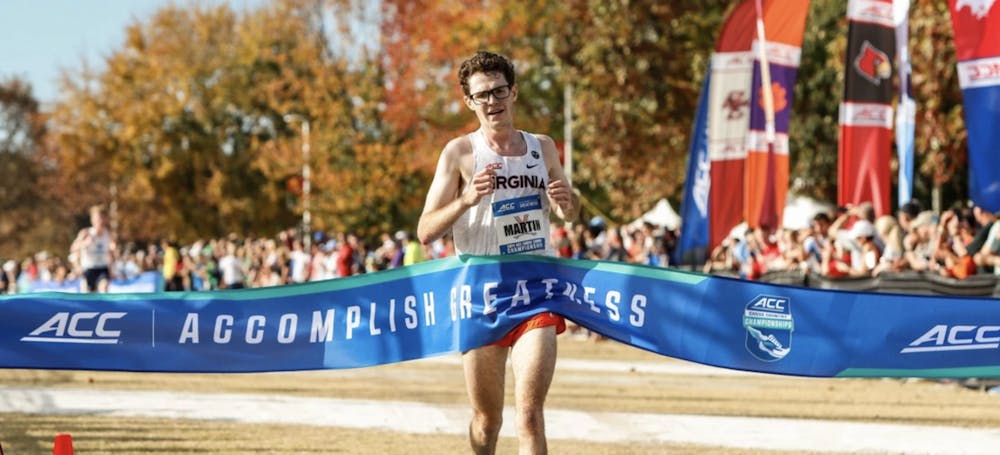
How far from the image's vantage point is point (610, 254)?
2905 centimetres

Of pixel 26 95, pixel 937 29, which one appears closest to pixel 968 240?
pixel 937 29

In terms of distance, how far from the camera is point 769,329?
7.69m

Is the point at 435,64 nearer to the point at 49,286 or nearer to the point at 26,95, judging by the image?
the point at 49,286

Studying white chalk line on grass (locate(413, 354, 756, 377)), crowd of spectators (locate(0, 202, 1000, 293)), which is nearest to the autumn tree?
crowd of spectators (locate(0, 202, 1000, 293))

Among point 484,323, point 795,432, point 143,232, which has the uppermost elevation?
point 484,323

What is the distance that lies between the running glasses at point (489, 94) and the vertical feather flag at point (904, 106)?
13.5 m

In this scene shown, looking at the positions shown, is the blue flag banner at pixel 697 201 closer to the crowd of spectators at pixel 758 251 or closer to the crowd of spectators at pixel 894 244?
the crowd of spectators at pixel 758 251

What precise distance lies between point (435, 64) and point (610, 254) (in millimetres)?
23836

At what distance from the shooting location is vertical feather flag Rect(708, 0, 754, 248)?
965 inches

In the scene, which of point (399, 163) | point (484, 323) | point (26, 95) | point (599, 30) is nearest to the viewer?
point (484, 323)

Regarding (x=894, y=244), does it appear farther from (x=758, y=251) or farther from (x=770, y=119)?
(x=770, y=119)

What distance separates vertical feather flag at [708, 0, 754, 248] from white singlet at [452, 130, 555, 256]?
55.9 ft

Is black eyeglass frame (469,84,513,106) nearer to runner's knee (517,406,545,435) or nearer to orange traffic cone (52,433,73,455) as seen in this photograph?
runner's knee (517,406,545,435)

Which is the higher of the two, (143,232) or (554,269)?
(554,269)
